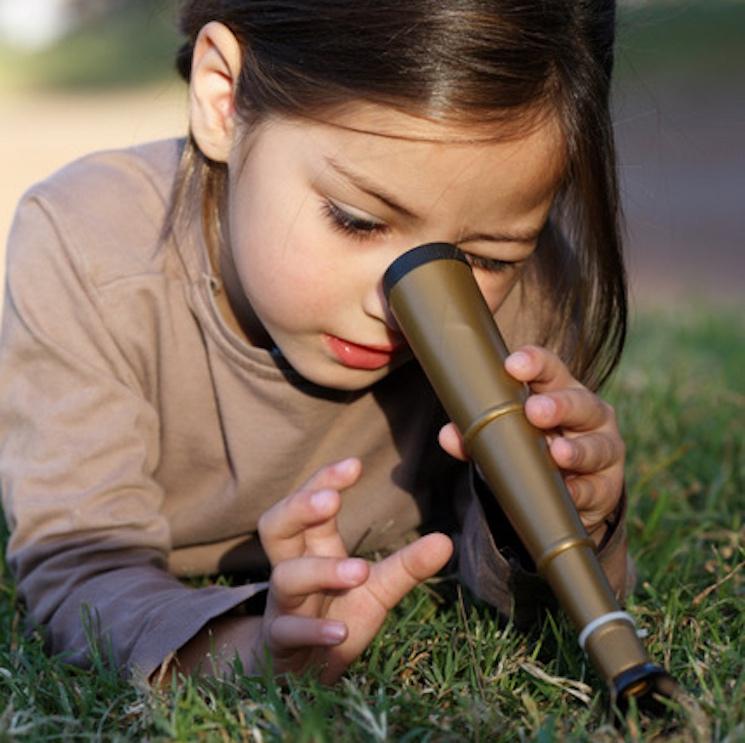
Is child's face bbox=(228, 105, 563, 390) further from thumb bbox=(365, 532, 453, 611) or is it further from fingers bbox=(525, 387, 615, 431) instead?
thumb bbox=(365, 532, 453, 611)

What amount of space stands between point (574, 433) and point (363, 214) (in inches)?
19.2

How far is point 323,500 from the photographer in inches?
78.5

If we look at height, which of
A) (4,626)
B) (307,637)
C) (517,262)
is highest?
(517,262)

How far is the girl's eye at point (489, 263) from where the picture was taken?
232cm

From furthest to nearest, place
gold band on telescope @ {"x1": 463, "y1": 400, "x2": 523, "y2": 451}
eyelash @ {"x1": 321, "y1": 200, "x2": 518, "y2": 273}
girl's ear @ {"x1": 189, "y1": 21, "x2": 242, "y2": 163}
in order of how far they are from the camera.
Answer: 1. girl's ear @ {"x1": 189, "y1": 21, "x2": 242, "y2": 163}
2. eyelash @ {"x1": 321, "y1": 200, "x2": 518, "y2": 273}
3. gold band on telescope @ {"x1": 463, "y1": 400, "x2": 523, "y2": 451}

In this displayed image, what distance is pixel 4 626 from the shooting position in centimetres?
253

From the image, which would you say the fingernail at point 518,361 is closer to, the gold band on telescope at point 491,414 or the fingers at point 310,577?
the gold band on telescope at point 491,414

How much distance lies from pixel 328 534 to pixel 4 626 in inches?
29.0

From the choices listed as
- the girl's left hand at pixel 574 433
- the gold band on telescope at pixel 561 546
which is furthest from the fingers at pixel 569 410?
the gold band on telescope at pixel 561 546

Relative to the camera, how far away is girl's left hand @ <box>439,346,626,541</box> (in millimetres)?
2090

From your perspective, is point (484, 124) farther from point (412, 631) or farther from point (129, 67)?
point (129, 67)

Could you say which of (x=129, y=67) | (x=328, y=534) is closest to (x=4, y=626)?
(x=328, y=534)

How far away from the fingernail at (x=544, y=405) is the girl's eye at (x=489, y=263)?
322mm

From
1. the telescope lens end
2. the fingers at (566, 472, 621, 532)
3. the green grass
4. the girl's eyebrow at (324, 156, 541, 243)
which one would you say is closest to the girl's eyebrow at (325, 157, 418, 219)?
the girl's eyebrow at (324, 156, 541, 243)
